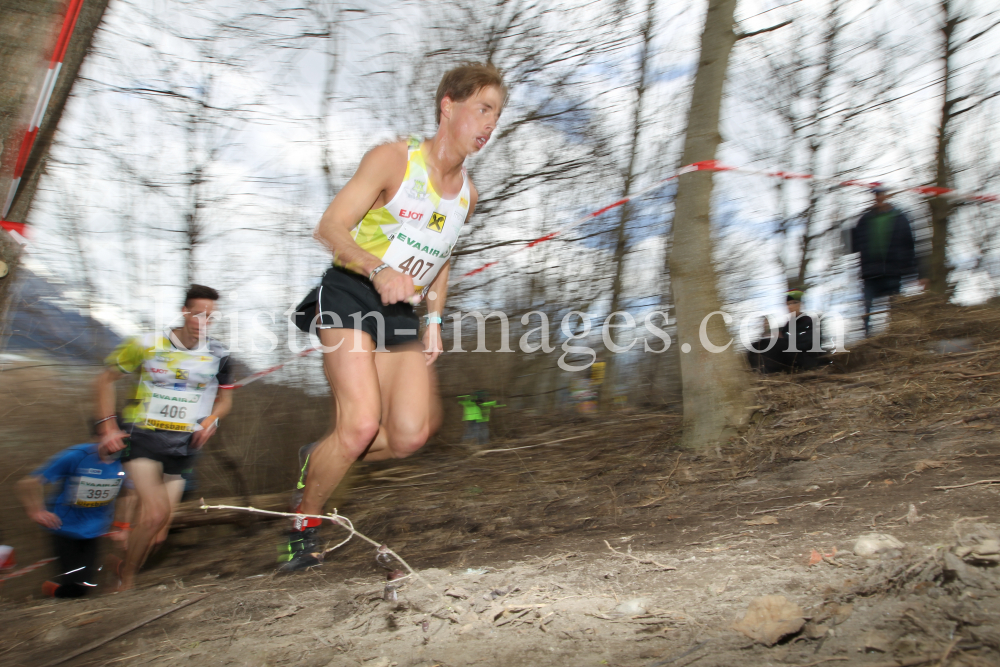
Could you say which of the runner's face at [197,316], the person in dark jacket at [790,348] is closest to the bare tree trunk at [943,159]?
the person in dark jacket at [790,348]

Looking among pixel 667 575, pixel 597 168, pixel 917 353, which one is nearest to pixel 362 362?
pixel 667 575

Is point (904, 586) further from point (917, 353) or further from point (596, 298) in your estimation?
point (596, 298)

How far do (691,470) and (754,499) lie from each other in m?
0.66

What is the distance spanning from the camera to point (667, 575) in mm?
1938

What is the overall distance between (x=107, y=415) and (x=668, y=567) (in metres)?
Result: 3.43

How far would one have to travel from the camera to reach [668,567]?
1.99 metres

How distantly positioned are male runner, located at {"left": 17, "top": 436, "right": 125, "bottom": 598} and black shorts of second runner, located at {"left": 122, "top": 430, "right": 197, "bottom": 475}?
0.19 metres

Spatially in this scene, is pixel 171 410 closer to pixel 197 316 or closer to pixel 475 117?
pixel 197 316

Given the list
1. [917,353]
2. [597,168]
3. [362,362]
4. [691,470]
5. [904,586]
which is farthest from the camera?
[597,168]

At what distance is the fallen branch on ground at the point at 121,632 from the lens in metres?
1.94

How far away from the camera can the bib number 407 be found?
8.84ft

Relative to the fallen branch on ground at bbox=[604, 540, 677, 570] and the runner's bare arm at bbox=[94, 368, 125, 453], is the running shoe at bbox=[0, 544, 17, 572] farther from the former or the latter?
the fallen branch on ground at bbox=[604, 540, 677, 570]

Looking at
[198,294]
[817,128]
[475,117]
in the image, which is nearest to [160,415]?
[198,294]

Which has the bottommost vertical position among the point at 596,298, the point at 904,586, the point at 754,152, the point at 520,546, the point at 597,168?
the point at 520,546
